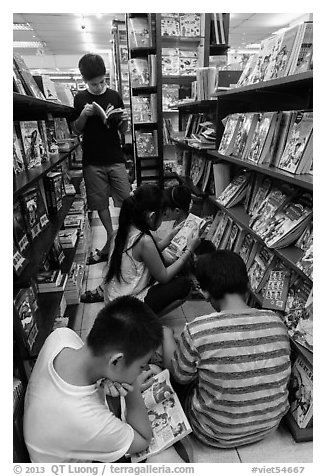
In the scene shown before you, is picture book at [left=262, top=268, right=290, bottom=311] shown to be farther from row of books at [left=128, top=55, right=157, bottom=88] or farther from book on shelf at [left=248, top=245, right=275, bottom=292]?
row of books at [left=128, top=55, right=157, bottom=88]

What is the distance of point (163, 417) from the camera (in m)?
1.58

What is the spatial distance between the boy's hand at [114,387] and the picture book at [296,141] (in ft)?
3.88

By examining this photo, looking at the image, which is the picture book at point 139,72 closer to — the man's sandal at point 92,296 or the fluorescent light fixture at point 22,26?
the man's sandal at point 92,296

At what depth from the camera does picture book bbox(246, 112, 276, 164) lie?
1.90m

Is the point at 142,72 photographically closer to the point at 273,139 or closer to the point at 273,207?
the point at 273,139

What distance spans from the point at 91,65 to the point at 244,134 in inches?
60.7

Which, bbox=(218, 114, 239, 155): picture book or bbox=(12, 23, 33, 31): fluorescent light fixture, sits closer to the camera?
bbox=(218, 114, 239, 155): picture book

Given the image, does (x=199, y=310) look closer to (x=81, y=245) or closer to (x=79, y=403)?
(x=81, y=245)

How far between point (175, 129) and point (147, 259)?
380 centimetres

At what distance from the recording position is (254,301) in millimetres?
2176

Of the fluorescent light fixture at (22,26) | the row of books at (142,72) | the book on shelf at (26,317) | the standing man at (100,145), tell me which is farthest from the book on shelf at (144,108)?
the fluorescent light fixture at (22,26)

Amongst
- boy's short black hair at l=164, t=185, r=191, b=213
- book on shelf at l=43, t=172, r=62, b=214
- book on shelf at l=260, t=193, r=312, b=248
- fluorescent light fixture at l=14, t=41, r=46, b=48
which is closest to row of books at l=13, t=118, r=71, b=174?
book on shelf at l=43, t=172, r=62, b=214

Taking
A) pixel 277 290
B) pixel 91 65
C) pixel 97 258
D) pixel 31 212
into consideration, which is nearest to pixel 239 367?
pixel 277 290

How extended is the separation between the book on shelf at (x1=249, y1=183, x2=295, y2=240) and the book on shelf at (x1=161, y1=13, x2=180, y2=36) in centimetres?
305
